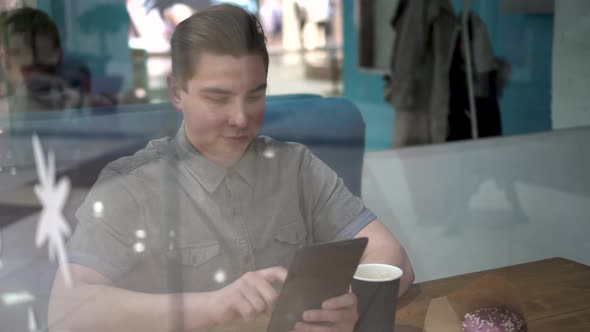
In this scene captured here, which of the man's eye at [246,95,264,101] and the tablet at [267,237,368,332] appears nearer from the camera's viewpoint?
the tablet at [267,237,368,332]

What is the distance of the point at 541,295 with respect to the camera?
146 cm

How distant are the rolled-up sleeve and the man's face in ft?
0.51

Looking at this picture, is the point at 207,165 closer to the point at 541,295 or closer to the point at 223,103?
the point at 223,103

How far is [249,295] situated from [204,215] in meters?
0.17

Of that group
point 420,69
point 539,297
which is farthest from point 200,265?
point 420,69

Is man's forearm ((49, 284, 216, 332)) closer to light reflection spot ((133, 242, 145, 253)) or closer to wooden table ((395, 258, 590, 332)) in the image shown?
light reflection spot ((133, 242, 145, 253))

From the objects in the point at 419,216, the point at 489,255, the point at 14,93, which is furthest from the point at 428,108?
the point at 14,93

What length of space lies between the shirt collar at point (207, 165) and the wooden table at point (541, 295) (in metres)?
0.40

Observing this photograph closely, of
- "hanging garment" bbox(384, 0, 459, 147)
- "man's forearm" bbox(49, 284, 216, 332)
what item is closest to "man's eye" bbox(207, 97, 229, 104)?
"man's forearm" bbox(49, 284, 216, 332)

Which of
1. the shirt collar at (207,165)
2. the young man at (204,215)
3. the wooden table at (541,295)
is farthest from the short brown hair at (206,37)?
the wooden table at (541,295)

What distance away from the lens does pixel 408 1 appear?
1.77m

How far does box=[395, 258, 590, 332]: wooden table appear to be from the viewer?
133 cm

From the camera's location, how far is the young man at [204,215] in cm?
116

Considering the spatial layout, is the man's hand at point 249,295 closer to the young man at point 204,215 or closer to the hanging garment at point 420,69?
the young man at point 204,215
